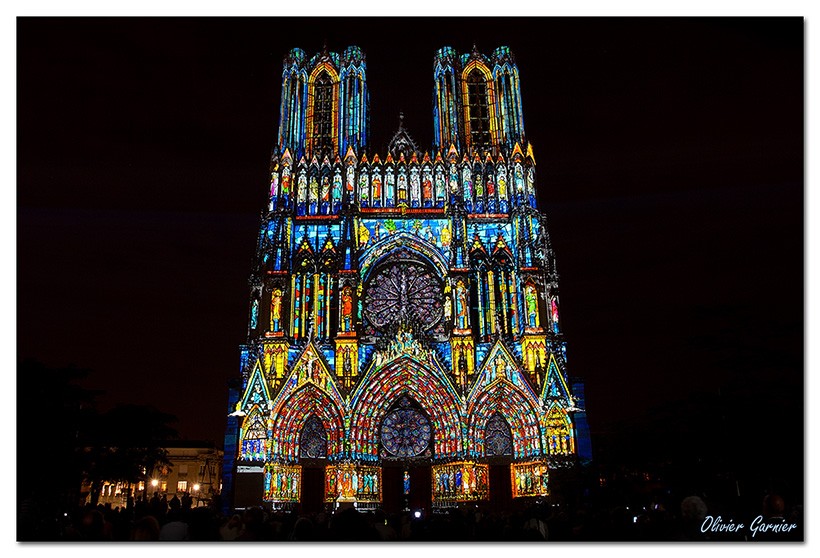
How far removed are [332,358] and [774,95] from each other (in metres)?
23.5

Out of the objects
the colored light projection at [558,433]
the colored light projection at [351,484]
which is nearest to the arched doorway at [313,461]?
the colored light projection at [351,484]

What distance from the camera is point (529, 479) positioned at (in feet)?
103

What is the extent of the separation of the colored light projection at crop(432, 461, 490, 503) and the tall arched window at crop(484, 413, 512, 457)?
0.98 meters

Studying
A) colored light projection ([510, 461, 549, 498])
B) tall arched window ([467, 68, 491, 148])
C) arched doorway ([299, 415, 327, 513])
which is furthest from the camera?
tall arched window ([467, 68, 491, 148])

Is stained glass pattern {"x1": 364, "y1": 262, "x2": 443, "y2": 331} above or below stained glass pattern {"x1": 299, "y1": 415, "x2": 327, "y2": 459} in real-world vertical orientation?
above

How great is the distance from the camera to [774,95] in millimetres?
14898

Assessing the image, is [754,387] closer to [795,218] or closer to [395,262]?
[795,218]

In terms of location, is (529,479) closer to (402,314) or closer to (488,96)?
(402,314)

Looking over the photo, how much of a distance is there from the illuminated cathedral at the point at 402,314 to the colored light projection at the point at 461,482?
60 mm

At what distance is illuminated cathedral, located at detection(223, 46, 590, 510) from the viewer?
32.0 m

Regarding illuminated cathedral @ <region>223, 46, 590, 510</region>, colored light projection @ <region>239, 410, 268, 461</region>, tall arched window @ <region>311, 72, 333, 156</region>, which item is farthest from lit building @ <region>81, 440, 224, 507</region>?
tall arched window @ <region>311, 72, 333, 156</region>

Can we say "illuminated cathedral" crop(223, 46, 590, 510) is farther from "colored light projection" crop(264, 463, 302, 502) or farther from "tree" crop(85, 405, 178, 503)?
"tree" crop(85, 405, 178, 503)

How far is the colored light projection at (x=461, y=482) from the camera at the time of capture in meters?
31.2

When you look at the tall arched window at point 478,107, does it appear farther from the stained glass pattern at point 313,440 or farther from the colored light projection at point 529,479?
the colored light projection at point 529,479
